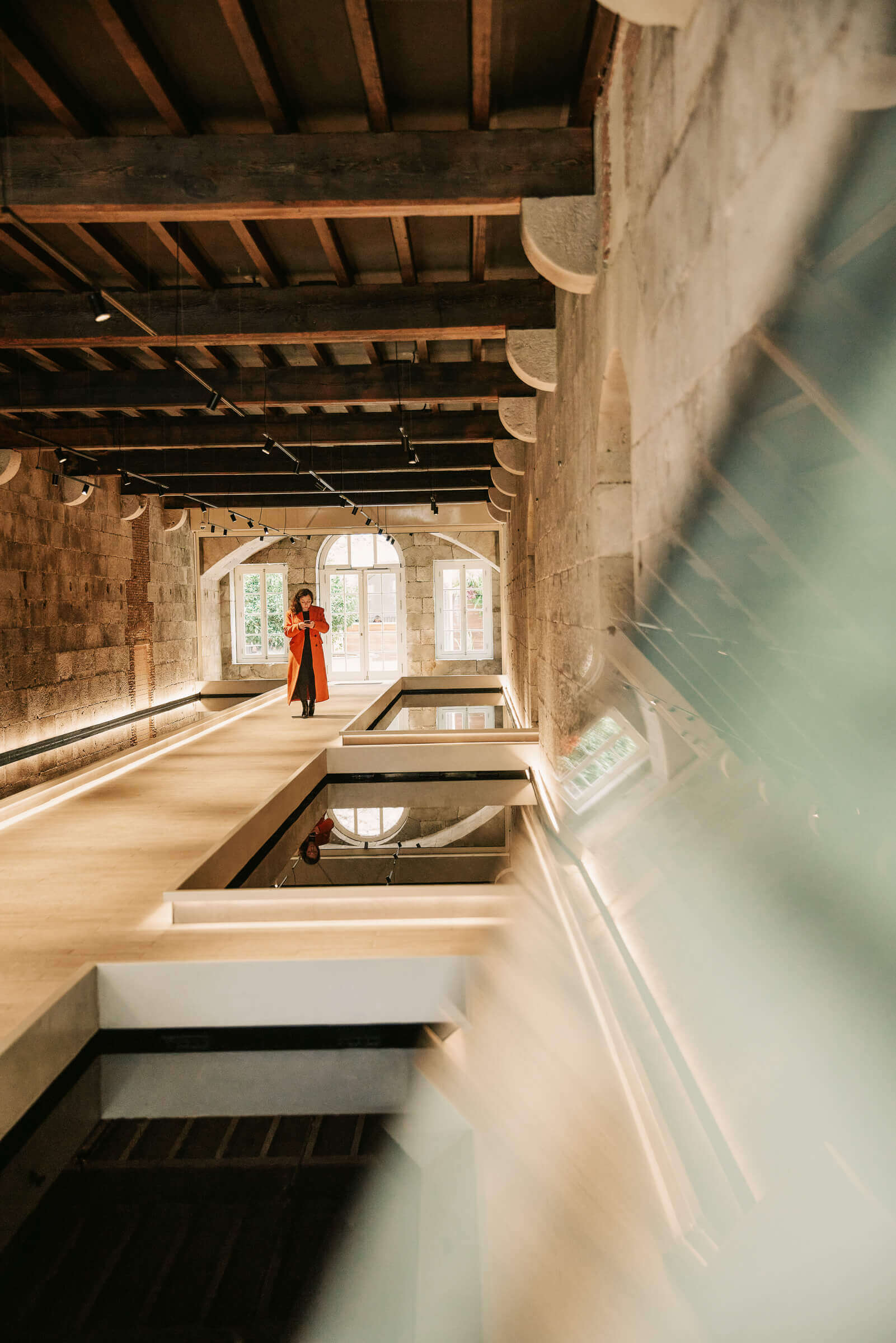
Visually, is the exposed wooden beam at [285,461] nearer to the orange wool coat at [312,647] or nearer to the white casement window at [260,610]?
the orange wool coat at [312,647]

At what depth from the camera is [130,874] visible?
421 cm

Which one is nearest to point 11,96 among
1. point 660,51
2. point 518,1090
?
point 660,51

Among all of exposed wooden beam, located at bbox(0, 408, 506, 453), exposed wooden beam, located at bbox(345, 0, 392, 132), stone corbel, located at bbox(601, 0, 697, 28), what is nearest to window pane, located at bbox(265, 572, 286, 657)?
exposed wooden beam, located at bbox(0, 408, 506, 453)

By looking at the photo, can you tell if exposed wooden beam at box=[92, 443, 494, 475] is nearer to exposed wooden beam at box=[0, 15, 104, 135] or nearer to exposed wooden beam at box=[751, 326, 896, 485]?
exposed wooden beam at box=[0, 15, 104, 135]

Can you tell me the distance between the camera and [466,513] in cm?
1563

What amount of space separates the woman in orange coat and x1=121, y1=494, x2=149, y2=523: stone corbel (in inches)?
192

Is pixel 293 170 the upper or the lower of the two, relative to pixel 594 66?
lower

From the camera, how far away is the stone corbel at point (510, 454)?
8.73m

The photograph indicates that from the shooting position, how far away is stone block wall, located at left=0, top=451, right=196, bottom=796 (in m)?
9.87

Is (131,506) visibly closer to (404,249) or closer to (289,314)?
(289,314)

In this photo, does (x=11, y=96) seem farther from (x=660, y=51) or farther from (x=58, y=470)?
(x=58, y=470)

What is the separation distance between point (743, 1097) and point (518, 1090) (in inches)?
48.7

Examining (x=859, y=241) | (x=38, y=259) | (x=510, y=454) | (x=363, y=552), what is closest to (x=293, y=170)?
(x=38, y=259)

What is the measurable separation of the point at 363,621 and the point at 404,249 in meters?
14.2
